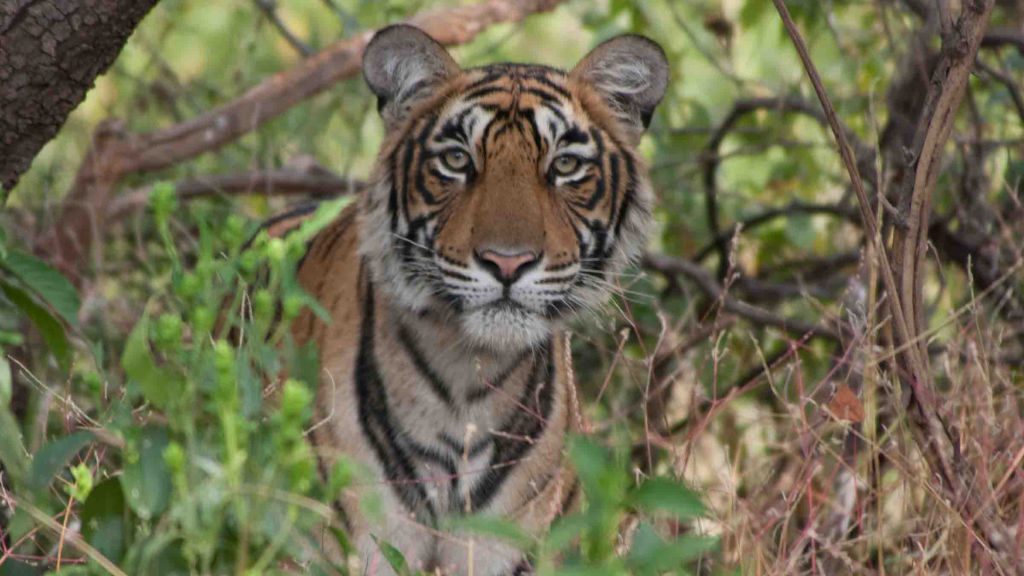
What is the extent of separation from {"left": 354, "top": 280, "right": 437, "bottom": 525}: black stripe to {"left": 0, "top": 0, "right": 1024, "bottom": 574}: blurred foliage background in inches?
18.5

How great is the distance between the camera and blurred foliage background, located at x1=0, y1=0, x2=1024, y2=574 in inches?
132

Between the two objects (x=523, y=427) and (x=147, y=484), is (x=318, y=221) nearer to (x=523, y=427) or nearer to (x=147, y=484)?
(x=147, y=484)

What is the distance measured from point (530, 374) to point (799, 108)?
1.86m

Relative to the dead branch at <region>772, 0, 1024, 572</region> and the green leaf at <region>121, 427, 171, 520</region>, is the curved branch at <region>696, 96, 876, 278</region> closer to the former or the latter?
the dead branch at <region>772, 0, 1024, 572</region>

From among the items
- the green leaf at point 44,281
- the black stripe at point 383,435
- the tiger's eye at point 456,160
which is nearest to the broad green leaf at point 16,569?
the green leaf at point 44,281

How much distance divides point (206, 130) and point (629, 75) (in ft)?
5.18

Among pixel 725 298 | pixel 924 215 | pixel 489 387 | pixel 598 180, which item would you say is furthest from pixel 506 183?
pixel 725 298

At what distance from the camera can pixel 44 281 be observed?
2504 millimetres

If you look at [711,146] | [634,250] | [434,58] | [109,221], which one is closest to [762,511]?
[634,250]

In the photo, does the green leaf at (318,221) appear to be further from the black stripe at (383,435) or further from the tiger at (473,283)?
the black stripe at (383,435)

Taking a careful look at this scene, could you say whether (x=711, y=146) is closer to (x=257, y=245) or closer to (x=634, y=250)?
(x=634, y=250)

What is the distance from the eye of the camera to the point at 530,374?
9.57ft

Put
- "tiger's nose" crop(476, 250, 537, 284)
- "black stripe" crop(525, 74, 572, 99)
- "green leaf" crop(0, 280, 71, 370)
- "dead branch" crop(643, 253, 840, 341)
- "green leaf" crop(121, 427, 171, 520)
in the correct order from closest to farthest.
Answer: "green leaf" crop(121, 427, 171, 520), "green leaf" crop(0, 280, 71, 370), "tiger's nose" crop(476, 250, 537, 284), "black stripe" crop(525, 74, 572, 99), "dead branch" crop(643, 253, 840, 341)

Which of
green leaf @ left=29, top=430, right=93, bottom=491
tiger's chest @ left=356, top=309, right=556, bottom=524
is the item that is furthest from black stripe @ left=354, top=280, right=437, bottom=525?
green leaf @ left=29, top=430, right=93, bottom=491
